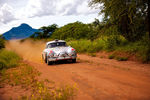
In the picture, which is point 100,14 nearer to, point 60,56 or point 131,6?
point 131,6

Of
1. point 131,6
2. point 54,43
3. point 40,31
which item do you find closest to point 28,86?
point 54,43

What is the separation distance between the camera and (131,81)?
538 centimetres

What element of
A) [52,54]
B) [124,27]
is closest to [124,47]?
[124,27]

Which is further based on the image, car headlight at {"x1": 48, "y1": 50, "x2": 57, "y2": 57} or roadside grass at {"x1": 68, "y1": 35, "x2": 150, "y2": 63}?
car headlight at {"x1": 48, "y1": 50, "x2": 57, "y2": 57}

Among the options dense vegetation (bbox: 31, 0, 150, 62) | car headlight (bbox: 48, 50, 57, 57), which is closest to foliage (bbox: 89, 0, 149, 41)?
dense vegetation (bbox: 31, 0, 150, 62)

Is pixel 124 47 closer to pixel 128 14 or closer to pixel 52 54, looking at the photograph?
pixel 128 14

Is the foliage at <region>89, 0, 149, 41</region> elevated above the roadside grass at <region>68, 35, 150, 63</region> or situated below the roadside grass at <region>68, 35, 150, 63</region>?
above

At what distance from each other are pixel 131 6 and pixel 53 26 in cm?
4827

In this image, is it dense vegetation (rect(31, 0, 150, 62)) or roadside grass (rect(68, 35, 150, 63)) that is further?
dense vegetation (rect(31, 0, 150, 62))

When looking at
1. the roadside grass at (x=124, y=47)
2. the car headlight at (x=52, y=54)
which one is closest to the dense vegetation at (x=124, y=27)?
the roadside grass at (x=124, y=47)

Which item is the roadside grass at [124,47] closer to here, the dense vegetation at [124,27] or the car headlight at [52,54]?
the dense vegetation at [124,27]

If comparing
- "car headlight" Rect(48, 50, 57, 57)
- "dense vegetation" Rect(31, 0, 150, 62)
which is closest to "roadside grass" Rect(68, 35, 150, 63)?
"dense vegetation" Rect(31, 0, 150, 62)

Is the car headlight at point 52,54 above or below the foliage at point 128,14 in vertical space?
below

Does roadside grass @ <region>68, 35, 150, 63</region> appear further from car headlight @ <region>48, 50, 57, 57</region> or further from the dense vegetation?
car headlight @ <region>48, 50, 57, 57</region>
